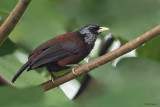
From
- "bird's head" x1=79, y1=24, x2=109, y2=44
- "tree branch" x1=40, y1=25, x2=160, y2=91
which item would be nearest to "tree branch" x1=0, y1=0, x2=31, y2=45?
"tree branch" x1=40, y1=25, x2=160, y2=91

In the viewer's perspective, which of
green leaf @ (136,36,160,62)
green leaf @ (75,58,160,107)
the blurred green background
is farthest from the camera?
green leaf @ (136,36,160,62)

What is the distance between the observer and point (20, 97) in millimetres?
211

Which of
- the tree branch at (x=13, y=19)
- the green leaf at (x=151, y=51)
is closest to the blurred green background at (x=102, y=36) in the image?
the green leaf at (x=151, y=51)

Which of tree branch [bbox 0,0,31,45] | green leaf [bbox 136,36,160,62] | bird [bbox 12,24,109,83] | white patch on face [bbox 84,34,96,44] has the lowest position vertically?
green leaf [bbox 136,36,160,62]

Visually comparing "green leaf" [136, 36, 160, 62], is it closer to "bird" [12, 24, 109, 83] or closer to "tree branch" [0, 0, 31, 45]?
"bird" [12, 24, 109, 83]

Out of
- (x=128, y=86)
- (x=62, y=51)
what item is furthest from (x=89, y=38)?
(x=128, y=86)

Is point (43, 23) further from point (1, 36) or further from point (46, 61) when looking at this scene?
point (1, 36)

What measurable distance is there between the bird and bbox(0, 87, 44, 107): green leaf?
358mm

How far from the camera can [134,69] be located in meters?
0.61

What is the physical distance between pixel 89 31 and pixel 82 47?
9 cm

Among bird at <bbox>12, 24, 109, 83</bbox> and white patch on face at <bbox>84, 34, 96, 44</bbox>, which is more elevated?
bird at <bbox>12, 24, 109, 83</bbox>

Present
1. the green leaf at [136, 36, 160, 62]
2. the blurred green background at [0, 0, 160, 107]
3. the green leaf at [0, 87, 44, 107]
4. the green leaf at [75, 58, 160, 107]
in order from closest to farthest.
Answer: the green leaf at [0, 87, 44, 107] → the green leaf at [75, 58, 160, 107] → the blurred green background at [0, 0, 160, 107] → the green leaf at [136, 36, 160, 62]

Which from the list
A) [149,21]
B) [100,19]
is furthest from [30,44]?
[149,21]

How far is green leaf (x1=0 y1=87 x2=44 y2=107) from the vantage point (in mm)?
212
